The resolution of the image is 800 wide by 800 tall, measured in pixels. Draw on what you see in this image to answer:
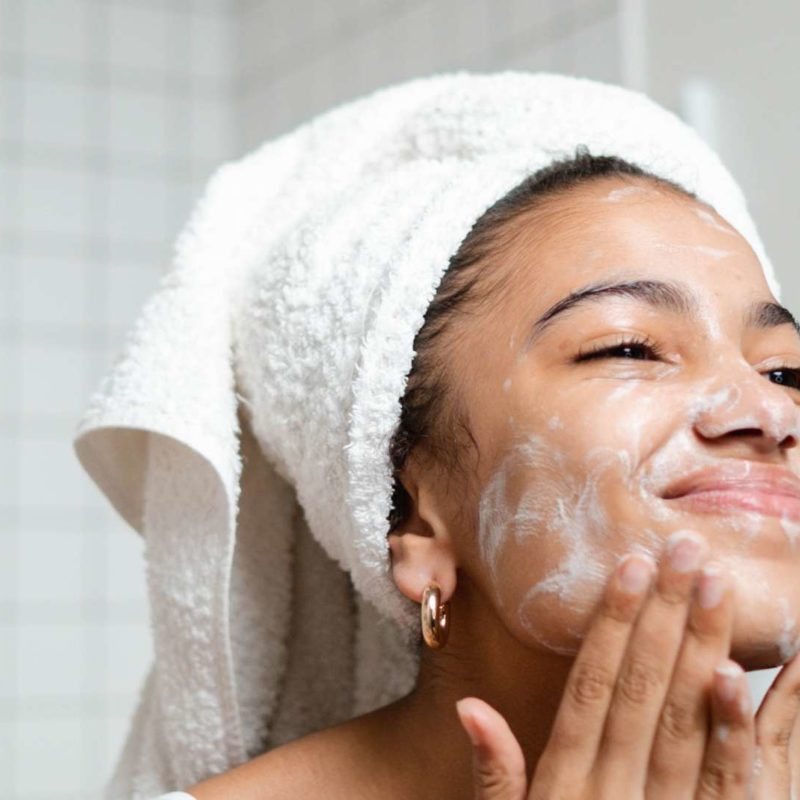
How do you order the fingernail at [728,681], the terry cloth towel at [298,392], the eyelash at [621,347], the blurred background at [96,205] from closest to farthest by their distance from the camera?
the fingernail at [728,681], the eyelash at [621,347], the terry cloth towel at [298,392], the blurred background at [96,205]

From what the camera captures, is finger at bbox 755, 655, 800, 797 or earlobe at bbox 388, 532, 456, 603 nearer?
finger at bbox 755, 655, 800, 797

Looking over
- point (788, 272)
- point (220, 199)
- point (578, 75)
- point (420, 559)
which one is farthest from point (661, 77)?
point (420, 559)

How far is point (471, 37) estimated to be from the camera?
81.2 inches

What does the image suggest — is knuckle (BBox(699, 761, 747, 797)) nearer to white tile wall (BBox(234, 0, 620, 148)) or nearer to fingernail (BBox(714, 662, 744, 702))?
fingernail (BBox(714, 662, 744, 702))

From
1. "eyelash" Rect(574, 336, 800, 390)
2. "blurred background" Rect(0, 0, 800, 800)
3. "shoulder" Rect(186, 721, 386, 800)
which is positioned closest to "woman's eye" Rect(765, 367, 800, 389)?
"eyelash" Rect(574, 336, 800, 390)

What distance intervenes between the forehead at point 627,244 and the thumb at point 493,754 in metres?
0.31

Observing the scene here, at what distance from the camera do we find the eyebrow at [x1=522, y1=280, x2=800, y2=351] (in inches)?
36.2

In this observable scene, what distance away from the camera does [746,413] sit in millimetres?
855

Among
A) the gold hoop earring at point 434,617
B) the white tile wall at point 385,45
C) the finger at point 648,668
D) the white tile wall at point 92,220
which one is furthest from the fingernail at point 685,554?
the white tile wall at point 92,220

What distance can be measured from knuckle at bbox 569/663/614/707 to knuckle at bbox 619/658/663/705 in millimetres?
13

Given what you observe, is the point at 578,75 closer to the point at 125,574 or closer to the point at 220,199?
the point at 220,199

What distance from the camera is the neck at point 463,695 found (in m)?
1.00

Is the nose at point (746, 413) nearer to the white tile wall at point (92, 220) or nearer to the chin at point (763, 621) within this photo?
the chin at point (763, 621)

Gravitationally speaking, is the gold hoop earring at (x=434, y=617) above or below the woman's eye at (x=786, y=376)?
below
